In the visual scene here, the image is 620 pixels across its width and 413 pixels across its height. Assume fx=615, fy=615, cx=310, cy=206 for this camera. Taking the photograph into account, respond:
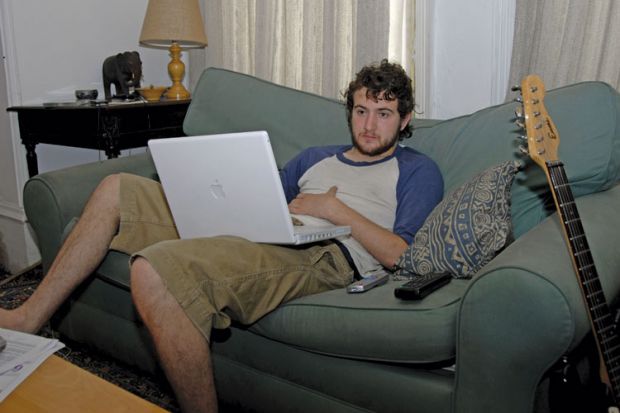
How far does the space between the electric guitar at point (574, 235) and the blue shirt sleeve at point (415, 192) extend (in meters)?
0.38

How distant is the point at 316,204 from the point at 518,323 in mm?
724

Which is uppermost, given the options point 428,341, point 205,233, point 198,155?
point 198,155

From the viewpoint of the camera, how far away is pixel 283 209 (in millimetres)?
1357

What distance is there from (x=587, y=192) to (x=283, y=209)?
2.50 feet

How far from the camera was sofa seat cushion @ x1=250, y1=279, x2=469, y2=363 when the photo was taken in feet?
4.08

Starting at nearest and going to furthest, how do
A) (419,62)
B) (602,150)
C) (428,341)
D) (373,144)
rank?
1. (428,341)
2. (602,150)
3. (373,144)
4. (419,62)

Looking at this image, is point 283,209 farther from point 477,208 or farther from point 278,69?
point 278,69

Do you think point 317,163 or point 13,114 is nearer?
point 317,163

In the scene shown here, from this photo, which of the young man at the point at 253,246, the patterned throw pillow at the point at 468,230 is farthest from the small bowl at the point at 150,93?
the patterned throw pillow at the point at 468,230

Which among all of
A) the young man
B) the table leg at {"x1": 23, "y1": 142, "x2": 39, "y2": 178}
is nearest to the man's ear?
the young man

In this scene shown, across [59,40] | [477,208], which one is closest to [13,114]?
[59,40]

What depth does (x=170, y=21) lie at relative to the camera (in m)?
2.79

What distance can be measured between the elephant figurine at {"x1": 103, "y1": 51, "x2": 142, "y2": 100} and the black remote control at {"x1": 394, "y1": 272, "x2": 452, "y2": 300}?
6.35 feet

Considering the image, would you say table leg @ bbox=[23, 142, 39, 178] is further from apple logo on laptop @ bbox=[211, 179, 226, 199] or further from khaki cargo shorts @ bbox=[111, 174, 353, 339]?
apple logo on laptop @ bbox=[211, 179, 226, 199]
